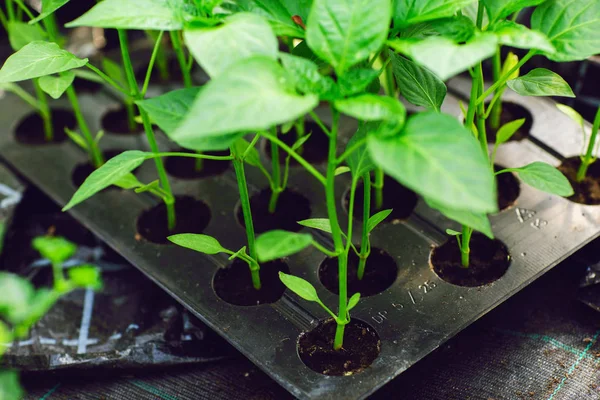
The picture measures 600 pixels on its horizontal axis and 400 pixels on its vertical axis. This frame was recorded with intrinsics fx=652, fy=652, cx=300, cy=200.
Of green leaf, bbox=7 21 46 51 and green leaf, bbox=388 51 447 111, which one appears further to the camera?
green leaf, bbox=7 21 46 51

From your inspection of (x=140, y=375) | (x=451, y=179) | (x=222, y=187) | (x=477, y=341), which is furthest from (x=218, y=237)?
(x=451, y=179)

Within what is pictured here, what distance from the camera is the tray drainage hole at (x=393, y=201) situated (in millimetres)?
1038

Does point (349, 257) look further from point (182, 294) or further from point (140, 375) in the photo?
point (140, 375)

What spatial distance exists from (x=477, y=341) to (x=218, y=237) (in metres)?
0.42

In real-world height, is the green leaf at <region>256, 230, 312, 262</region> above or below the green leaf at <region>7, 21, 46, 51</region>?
below

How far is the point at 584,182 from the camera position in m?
1.06

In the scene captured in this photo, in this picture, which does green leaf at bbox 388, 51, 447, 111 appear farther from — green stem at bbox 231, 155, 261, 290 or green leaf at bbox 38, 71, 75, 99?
green leaf at bbox 38, 71, 75, 99

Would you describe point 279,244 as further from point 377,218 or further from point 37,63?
point 37,63

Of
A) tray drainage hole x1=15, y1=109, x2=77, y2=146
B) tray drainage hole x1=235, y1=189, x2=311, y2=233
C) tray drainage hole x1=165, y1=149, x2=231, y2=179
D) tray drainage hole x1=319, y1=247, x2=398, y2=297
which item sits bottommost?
tray drainage hole x1=319, y1=247, x2=398, y2=297

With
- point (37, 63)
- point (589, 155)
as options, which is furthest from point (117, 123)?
point (589, 155)

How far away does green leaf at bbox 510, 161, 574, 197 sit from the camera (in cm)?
77

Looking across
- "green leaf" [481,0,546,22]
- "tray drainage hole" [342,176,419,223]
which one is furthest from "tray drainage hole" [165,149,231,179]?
"green leaf" [481,0,546,22]

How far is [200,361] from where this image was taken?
97cm

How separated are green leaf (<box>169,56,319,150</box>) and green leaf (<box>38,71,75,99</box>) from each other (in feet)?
1.21
